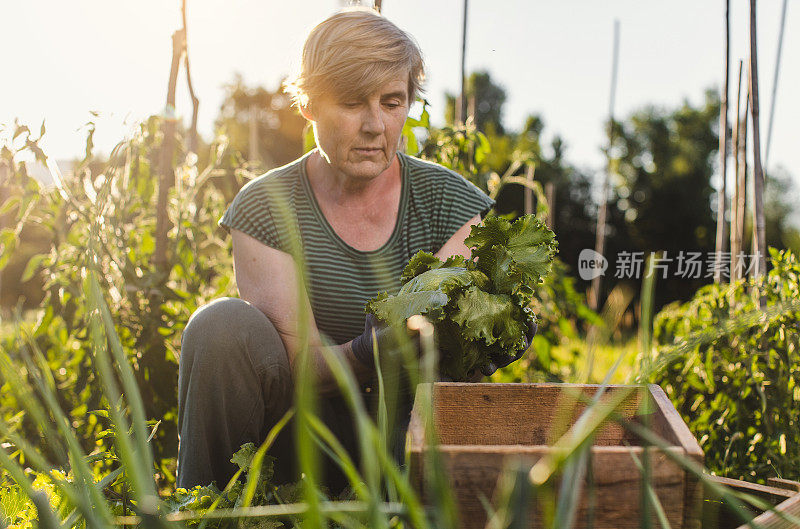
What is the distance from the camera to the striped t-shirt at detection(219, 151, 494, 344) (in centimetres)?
175

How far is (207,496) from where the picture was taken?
47.3 inches

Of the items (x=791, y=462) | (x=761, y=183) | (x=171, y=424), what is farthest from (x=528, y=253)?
(x=171, y=424)

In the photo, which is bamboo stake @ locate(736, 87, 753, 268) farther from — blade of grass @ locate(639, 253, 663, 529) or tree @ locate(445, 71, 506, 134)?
tree @ locate(445, 71, 506, 134)

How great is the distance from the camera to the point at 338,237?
5.90 feet

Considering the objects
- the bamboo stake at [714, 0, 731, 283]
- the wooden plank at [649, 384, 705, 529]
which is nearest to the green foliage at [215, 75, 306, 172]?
the bamboo stake at [714, 0, 731, 283]

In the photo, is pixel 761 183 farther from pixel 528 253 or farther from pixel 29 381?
pixel 29 381

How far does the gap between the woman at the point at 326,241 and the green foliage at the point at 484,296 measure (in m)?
0.17

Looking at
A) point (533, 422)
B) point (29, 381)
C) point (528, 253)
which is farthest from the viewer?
point (29, 381)

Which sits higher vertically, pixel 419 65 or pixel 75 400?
pixel 419 65

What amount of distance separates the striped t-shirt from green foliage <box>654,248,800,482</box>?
70 cm

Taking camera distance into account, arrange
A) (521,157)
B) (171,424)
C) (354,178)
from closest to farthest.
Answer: (354,178) → (171,424) → (521,157)

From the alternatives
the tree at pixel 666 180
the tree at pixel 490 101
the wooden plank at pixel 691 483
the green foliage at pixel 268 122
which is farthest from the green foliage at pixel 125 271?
the tree at pixel 490 101

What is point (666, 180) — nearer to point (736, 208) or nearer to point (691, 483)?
point (736, 208)

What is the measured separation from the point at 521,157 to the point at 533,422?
5.51 feet
